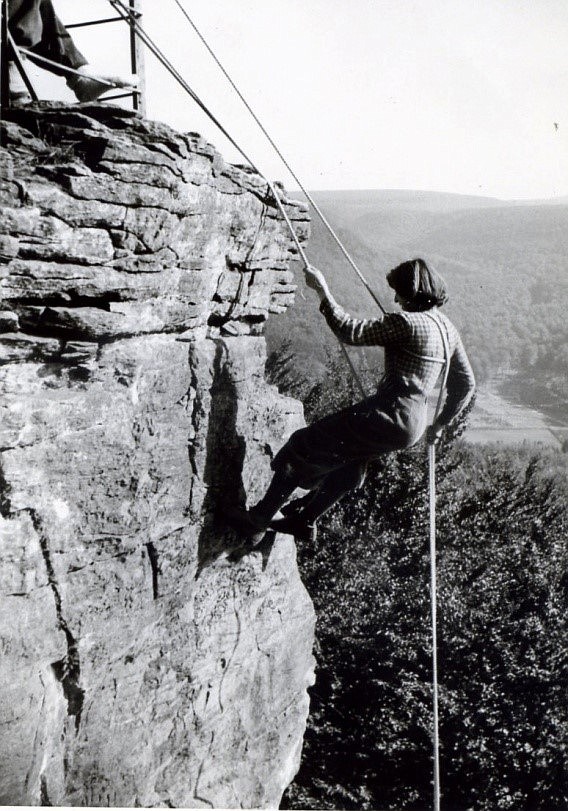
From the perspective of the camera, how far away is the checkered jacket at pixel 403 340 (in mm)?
4320

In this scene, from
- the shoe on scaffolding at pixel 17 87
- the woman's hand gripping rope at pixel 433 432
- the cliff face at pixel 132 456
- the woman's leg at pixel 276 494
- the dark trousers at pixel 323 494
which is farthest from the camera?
the woman's hand gripping rope at pixel 433 432

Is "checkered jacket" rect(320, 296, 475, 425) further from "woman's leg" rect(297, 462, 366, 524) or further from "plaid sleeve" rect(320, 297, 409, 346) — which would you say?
"woman's leg" rect(297, 462, 366, 524)

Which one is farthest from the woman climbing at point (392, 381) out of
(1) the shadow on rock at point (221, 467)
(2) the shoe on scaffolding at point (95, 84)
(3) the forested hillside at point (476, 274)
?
(3) the forested hillside at point (476, 274)

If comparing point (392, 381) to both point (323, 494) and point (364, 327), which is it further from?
point (323, 494)

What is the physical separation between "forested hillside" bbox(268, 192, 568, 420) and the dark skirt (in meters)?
9.62

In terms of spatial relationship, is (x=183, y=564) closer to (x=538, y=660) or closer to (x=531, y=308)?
(x=538, y=660)

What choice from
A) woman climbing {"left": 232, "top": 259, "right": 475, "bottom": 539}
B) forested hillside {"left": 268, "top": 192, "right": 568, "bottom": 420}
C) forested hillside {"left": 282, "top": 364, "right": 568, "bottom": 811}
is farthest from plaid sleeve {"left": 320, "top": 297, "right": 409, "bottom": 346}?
forested hillside {"left": 268, "top": 192, "right": 568, "bottom": 420}

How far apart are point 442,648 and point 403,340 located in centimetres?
1052

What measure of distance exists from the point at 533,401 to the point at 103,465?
1422cm

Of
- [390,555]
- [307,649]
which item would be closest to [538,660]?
[390,555]

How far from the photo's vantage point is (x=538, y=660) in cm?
1298

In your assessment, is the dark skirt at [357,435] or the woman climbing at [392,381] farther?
the dark skirt at [357,435]

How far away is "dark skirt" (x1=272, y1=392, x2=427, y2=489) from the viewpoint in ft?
14.9

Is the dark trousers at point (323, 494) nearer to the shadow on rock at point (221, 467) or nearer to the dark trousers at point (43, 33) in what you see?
the shadow on rock at point (221, 467)
